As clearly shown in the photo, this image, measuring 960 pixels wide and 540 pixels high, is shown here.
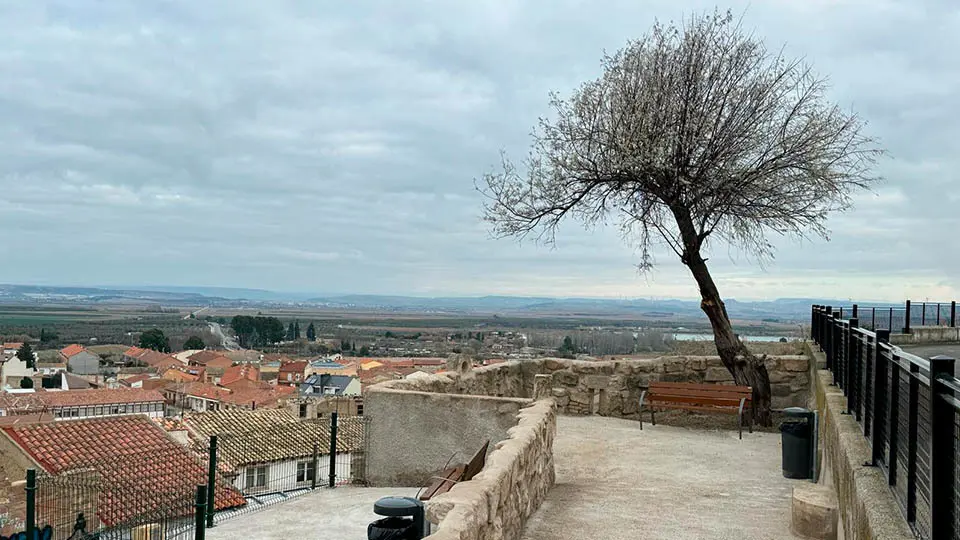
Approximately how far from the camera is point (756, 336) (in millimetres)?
20203

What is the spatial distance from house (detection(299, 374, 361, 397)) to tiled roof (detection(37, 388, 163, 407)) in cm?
1093

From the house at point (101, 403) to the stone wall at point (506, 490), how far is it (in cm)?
4669

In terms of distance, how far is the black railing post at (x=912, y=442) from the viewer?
3.60 m

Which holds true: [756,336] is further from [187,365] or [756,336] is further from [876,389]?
[187,365]

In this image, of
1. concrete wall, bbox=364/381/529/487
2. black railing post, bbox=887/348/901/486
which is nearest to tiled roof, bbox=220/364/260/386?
concrete wall, bbox=364/381/529/487

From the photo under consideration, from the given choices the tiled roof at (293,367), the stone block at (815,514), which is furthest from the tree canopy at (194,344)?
the stone block at (815,514)

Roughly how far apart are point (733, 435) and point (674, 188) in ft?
14.1

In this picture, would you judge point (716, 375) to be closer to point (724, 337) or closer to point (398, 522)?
point (724, 337)

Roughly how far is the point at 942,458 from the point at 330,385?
6244cm

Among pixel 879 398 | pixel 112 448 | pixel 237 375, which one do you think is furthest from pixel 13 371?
pixel 879 398

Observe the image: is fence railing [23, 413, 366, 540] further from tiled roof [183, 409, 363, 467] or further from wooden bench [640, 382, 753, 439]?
wooden bench [640, 382, 753, 439]

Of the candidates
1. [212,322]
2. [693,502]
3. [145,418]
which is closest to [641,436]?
[693,502]

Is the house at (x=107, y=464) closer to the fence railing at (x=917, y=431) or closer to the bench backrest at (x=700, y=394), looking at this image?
the bench backrest at (x=700, y=394)

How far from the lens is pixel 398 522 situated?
18.5ft
